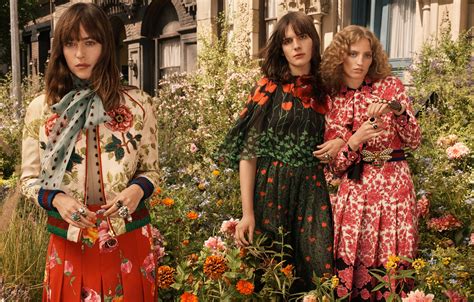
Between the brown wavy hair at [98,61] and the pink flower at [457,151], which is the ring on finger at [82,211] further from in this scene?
Result: the pink flower at [457,151]

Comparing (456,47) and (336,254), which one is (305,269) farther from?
(456,47)

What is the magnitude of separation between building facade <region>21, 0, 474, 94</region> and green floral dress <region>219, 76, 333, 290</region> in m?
4.36

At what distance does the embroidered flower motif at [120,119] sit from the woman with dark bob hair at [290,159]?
0.66 metres

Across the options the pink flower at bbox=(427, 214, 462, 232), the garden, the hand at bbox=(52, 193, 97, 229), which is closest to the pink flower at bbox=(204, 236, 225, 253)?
the garden

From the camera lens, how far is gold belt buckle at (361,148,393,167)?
2.47 meters

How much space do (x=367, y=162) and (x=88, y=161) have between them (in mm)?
1386

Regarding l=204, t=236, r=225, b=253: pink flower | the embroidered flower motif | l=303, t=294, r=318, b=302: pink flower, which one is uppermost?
the embroidered flower motif

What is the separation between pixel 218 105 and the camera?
6320mm

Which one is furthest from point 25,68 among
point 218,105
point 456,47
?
point 456,47

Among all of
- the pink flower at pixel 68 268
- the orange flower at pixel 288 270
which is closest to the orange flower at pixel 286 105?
the orange flower at pixel 288 270

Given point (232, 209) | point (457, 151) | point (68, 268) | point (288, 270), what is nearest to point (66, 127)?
point (68, 268)

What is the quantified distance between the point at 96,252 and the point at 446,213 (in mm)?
2804

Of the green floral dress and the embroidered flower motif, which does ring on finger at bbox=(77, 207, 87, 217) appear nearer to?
the embroidered flower motif

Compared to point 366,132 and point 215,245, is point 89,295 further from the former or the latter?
point 366,132
